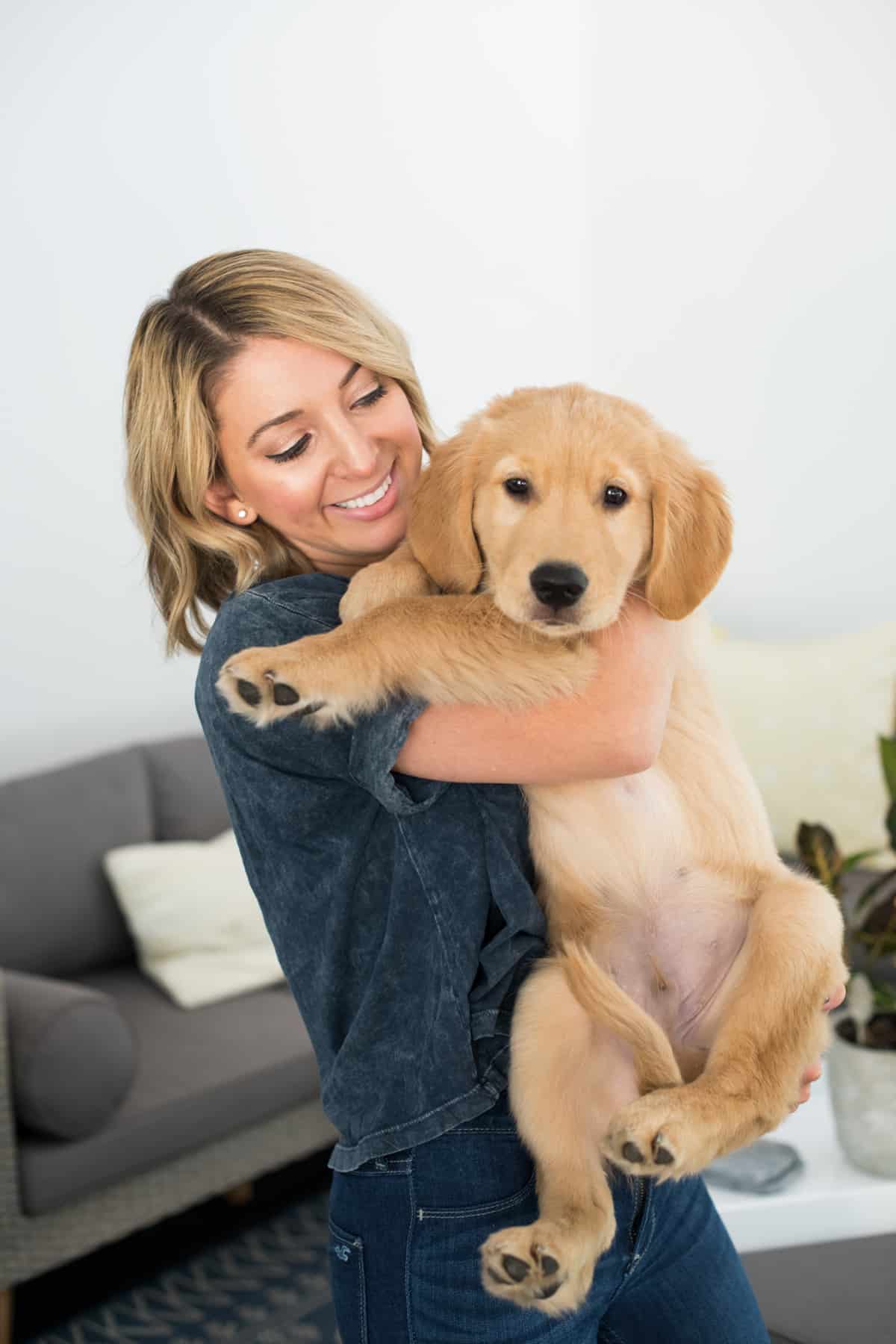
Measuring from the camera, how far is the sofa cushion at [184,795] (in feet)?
13.4

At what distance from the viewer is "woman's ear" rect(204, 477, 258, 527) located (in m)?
1.64

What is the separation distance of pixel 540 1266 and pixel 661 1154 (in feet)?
0.58

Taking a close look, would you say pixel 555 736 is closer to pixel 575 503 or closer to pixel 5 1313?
pixel 575 503

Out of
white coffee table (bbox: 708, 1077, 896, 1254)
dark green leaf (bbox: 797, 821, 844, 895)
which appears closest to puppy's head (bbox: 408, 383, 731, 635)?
dark green leaf (bbox: 797, 821, 844, 895)

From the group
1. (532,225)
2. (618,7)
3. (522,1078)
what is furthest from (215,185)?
(522,1078)

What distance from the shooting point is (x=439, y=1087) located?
4.36ft

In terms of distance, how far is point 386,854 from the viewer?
141 cm

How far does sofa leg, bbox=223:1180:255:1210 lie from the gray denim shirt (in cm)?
245

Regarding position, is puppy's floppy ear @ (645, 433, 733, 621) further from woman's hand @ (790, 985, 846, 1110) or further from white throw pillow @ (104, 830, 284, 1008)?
white throw pillow @ (104, 830, 284, 1008)

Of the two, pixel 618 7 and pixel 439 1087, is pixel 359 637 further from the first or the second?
pixel 618 7

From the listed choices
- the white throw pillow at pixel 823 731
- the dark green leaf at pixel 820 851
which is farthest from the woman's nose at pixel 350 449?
the white throw pillow at pixel 823 731

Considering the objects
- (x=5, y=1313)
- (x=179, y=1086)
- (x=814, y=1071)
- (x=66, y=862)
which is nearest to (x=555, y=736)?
(x=814, y=1071)

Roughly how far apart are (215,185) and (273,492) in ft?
10.5

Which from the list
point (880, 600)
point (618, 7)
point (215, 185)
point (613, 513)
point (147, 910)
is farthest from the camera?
point (618, 7)
